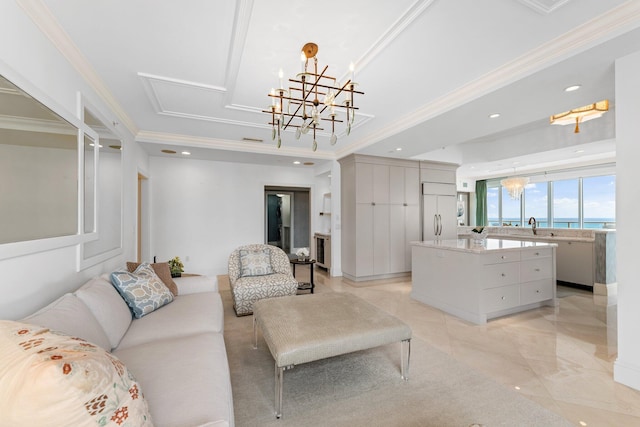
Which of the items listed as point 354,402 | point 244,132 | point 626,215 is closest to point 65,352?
point 354,402

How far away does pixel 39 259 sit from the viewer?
175 cm

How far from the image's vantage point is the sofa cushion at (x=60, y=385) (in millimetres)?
678

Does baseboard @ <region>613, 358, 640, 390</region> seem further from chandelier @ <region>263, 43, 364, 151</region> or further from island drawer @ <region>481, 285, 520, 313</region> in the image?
chandelier @ <region>263, 43, 364, 151</region>

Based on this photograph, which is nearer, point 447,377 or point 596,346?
point 447,377

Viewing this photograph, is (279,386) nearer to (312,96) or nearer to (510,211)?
(312,96)

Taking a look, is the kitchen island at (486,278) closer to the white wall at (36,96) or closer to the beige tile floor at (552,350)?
the beige tile floor at (552,350)

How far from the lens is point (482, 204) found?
8.95m

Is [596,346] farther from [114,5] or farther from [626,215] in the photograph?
[114,5]

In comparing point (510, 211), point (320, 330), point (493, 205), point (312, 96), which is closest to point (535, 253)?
point (320, 330)

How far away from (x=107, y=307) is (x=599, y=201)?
9.68m

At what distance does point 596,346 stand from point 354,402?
2503mm

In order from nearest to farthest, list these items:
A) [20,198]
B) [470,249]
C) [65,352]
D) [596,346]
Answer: [65,352] < [20,198] < [596,346] < [470,249]

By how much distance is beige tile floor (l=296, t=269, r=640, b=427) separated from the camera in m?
1.80

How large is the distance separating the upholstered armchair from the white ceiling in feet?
6.16
